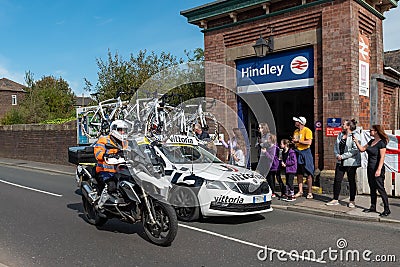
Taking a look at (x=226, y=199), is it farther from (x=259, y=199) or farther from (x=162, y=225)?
(x=162, y=225)

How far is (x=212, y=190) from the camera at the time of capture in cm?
711

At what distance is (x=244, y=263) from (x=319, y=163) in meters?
6.52

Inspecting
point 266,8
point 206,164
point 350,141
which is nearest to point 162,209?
point 206,164

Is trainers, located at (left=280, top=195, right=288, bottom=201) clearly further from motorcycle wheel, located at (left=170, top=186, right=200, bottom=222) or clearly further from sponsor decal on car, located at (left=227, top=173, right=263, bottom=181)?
motorcycle wheel, located at (left=170, top=186, right=200, bottom=222)

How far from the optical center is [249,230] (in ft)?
22.4

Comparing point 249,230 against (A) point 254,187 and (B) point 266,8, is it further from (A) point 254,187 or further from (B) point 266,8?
(B) point 266,8

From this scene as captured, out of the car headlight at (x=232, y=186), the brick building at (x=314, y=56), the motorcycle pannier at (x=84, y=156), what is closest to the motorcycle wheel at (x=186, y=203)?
the car headlight at (x=232, y=186)

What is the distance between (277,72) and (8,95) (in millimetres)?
58364

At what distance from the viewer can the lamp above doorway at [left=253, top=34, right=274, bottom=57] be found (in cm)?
1165

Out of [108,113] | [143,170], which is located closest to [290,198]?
[143,170]

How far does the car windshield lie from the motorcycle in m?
1.35

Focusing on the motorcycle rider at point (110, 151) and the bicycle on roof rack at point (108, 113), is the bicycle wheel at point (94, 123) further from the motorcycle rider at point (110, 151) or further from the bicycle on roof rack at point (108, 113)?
the motorcycle rider at point (110, 151)

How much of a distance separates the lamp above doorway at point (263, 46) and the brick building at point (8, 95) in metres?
55.1

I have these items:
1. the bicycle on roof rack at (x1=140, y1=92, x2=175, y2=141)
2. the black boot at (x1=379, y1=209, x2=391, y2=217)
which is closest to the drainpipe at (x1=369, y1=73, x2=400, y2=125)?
the black boot at (x1=379, y1=209, x2=391, y2=217)
